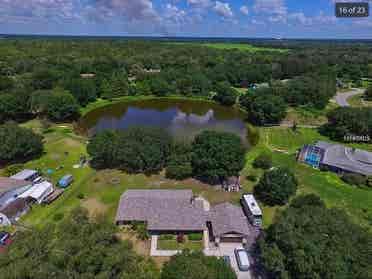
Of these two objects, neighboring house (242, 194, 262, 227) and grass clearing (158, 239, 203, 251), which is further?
neighboring house (242, 194, 262, 227)

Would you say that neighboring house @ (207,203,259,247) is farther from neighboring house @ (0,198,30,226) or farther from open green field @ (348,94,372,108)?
open green field @ (348,94,372,108)

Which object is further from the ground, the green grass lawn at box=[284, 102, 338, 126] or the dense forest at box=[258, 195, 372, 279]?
the green grass lawn at box=[284, 102, 338, 126]

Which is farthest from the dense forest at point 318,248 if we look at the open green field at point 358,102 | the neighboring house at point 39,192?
the open green field at point 358,102

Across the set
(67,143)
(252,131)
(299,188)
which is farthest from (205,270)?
(252,131)

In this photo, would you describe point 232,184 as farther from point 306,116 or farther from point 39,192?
point 306,116

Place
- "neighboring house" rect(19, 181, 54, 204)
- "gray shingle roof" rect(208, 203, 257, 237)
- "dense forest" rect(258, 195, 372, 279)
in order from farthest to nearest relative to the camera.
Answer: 1. "neighboring house" rect(19, 181, 54, 204)
2. "gray shingle roof" rect(208, 203, 257, 237)
3. "dense forest" rect(258, 195, 372, 279)

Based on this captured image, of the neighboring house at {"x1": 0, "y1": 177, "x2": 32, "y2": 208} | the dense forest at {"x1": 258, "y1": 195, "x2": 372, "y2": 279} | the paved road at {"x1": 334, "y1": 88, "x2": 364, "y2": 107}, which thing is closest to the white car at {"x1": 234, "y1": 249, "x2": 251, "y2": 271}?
the dense forest at {"x1": 258, "y1": 195, "x2": 372, "y2": 279}

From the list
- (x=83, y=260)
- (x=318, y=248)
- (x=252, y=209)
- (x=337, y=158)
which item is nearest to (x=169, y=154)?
(x=252, y=209)

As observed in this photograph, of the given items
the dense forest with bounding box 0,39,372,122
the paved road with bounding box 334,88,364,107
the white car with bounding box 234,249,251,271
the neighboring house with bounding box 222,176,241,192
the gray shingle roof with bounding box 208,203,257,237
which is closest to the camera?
the white car with bounding box 234,249,251,271
